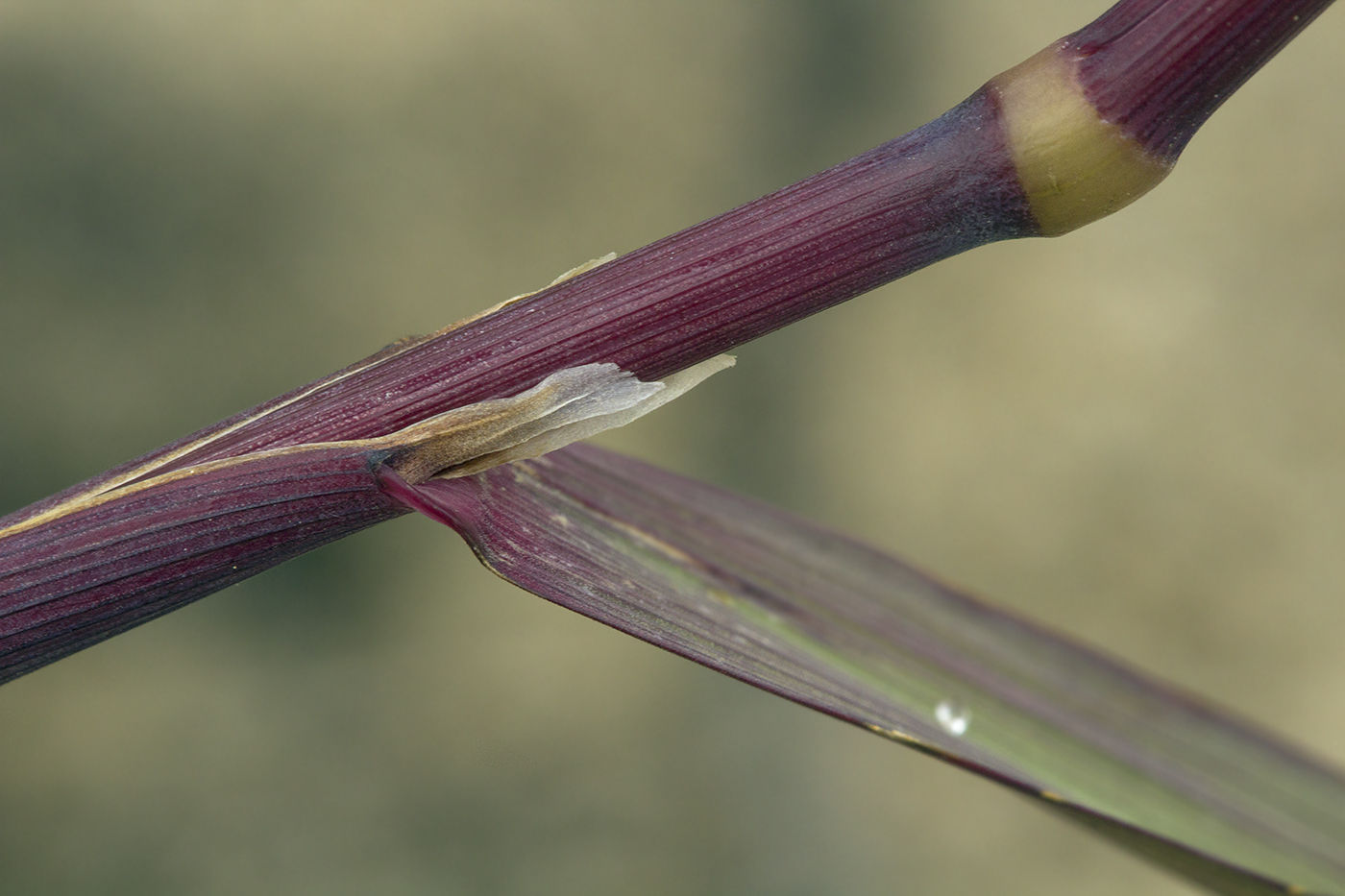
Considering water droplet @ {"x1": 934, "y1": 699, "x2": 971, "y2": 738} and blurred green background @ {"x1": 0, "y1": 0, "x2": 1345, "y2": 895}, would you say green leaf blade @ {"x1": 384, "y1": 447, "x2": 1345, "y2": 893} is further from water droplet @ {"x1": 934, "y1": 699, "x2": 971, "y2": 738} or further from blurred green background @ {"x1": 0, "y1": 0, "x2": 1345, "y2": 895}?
blurred green background @ {"x1": 0, "y1": 0, "x2": 1345, "y2": 895}

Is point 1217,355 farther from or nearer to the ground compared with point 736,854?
farther from the ground

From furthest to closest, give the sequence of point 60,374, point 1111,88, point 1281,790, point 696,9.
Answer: point 696,9, point 60,374, point 1281,790, point 1111,88

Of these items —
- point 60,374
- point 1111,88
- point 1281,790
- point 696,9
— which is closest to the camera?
point 1111,88

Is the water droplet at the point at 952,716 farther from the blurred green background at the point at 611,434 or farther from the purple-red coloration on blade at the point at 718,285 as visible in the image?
the blurred green background at the point at 611,434

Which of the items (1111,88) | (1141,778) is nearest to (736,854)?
(1141,778)

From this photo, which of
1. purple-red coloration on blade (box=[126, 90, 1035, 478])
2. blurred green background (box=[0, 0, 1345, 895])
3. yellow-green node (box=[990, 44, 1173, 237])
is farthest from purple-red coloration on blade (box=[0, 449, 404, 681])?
blurred green background (box=[0, 0, 1345, 895])

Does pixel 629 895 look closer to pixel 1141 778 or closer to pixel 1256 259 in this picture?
pixel 1141 778

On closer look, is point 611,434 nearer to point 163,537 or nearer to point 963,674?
point 963,674
